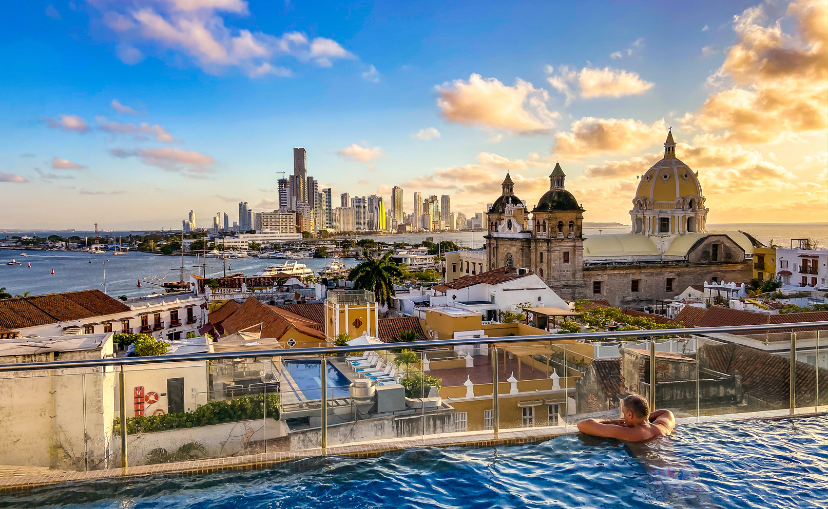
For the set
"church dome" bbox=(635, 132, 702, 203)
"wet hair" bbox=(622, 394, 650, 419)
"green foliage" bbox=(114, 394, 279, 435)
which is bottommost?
"wet hair" bbox=(622, 394, 650, 419)

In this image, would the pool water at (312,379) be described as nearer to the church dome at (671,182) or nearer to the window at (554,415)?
the window at (554,415)

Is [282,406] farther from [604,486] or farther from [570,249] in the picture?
[570,249]

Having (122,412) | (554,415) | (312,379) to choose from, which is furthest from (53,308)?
(554,415)

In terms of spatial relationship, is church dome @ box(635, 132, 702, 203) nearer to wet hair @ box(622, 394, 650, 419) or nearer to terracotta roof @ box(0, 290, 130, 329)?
terracotta roof @ box(0, 290, 130, 329)

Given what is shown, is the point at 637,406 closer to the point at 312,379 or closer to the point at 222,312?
the point at 312,379

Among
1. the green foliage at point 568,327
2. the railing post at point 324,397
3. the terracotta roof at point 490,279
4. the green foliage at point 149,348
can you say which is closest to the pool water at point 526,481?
the railing post at point 324,397

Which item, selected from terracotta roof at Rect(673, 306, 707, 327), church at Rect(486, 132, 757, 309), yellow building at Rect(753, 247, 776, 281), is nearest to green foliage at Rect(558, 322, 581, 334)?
terracotta roof at Rect(673, 306, 707, 327)
